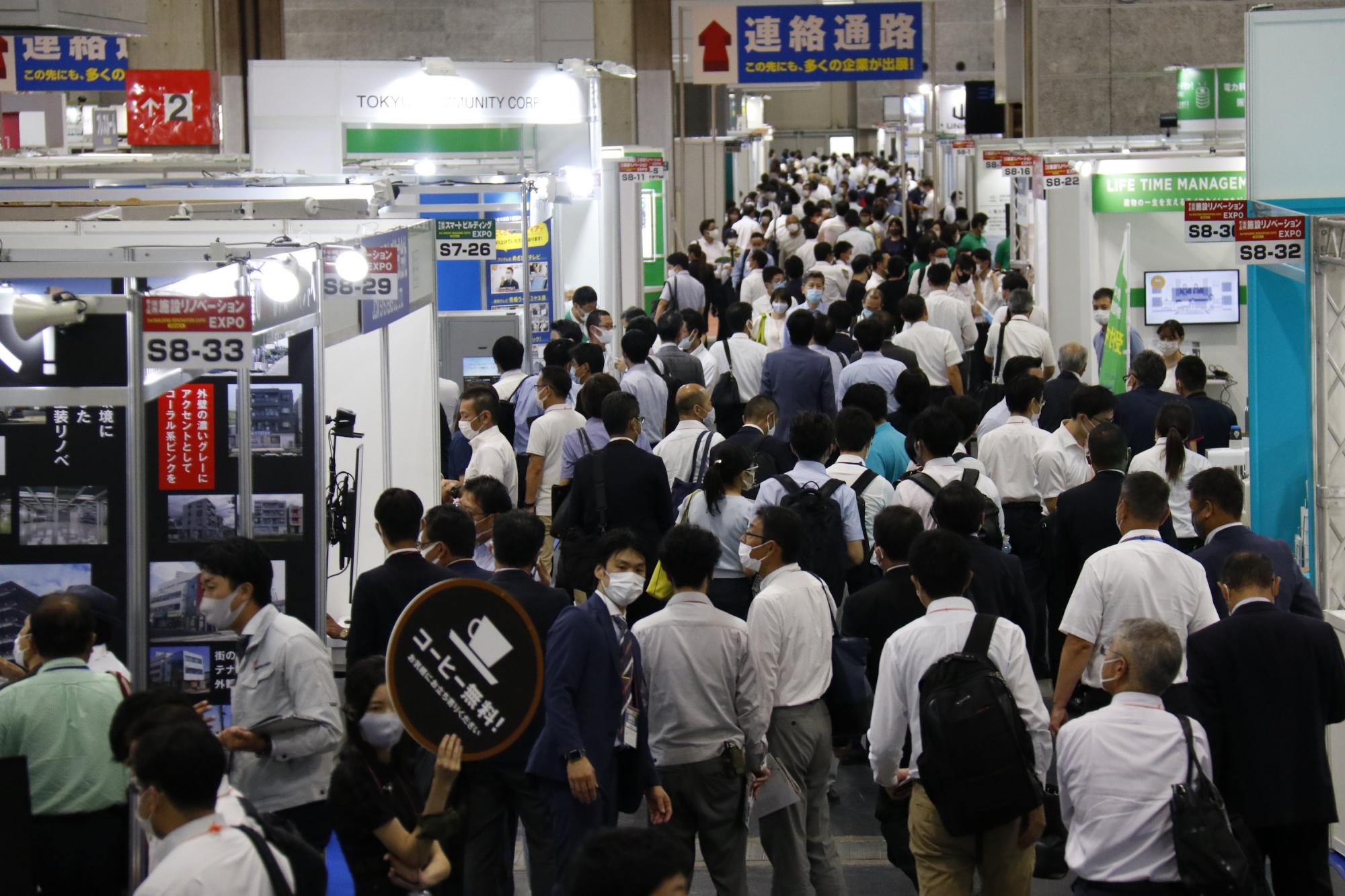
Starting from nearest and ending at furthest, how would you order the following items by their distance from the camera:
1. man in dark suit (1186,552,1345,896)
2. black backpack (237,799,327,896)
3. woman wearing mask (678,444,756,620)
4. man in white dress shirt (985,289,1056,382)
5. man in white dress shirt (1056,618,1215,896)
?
1. black backpack (237,799,327,896)
2. man in white dress shirt (1056,618,1215,896)
3. man in dark suit (1186,552,1345,896)
4. woman wearing mask (678,444,756,620)
5. man in white dress shirt (985,289,1056,382)

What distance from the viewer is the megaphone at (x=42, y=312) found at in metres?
4.58

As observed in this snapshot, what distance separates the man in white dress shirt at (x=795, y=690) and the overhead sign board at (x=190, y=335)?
1623 millimetres

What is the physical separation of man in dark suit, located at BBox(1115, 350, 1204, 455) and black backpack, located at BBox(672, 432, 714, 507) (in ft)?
6.88

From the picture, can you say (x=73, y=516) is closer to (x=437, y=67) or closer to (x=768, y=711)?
(x=768, y=711)

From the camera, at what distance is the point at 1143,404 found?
26.2 ft

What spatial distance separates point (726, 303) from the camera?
739 inches

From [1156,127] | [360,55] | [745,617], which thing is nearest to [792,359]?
[745,617]

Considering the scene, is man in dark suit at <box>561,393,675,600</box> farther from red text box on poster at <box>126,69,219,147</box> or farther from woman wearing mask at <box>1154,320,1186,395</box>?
red text box on poster at <box>126,69,219,147</box>

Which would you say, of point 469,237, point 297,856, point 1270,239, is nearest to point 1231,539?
point 1270,239

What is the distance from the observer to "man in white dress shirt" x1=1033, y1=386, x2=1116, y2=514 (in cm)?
714

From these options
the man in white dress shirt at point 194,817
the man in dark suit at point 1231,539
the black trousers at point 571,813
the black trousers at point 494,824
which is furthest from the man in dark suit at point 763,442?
the man in white dress shirt at point 194,817

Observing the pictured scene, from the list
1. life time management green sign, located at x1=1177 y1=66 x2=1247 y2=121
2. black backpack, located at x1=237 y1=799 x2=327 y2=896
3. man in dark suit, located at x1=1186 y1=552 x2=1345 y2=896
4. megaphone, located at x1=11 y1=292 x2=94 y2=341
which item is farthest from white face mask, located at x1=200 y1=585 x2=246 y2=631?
life time management green sign, located at x1=1177 y1=66 x2=1247 y2=121

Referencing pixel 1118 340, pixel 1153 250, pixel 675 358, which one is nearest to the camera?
pixel 1118 340

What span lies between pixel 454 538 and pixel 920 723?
5.79 feet
